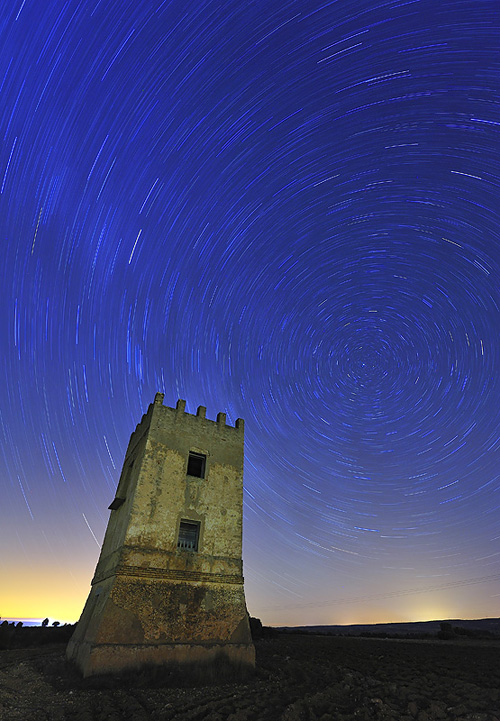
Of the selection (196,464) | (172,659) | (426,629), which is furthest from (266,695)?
(426,629)

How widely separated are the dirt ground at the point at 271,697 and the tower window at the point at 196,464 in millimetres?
7510

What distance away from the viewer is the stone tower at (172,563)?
39.3 ft

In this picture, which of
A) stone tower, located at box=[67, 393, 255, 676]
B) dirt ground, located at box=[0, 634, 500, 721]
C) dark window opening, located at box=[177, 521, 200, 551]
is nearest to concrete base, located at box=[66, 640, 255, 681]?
stone tower, located at box=[67, 393, 255, 676]

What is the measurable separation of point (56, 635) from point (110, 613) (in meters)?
19.3

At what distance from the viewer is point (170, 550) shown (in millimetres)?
13734

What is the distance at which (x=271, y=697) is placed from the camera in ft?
34.0

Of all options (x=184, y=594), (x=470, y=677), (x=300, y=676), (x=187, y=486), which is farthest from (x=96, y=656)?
(x=470, y=677)

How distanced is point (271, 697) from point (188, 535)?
5887 mm

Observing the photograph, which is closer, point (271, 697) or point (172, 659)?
point (271, 697)

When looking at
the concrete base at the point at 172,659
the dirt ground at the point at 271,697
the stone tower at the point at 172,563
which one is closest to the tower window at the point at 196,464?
the stone tower at the point at 172,563

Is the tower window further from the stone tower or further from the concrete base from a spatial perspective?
the concrete base

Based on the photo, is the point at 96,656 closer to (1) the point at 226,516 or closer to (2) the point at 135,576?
(2) the point at 135,576

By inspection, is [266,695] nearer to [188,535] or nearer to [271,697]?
[271,697]

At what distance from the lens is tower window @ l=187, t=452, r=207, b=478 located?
16616 mm
